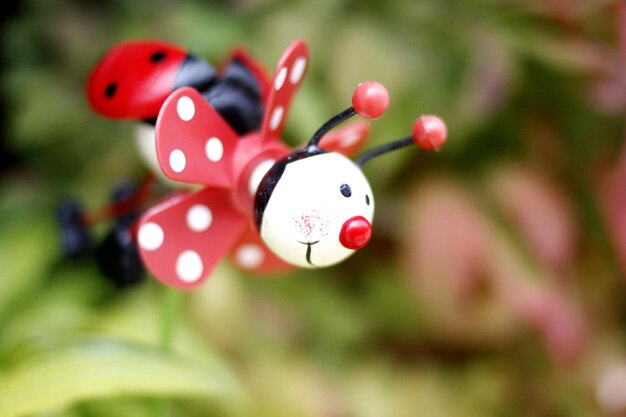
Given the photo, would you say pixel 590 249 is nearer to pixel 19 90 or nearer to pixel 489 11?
pixel 489 11

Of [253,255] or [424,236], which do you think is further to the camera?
[424,236]

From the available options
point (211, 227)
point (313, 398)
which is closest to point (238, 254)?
point (211, 227)

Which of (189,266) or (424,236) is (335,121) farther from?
(424,236)

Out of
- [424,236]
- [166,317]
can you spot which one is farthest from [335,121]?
[424,236]

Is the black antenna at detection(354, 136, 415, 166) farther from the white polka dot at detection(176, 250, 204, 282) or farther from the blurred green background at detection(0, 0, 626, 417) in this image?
the blurred green background at detection(0, 0, 626, 417)

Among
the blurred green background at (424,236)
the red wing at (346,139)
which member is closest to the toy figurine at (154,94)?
the red wing at (346,139)

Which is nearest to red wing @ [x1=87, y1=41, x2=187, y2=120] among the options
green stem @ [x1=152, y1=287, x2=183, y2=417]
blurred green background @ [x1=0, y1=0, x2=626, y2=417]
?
green stem @ [x1=152, y1=287, x2=183, y2=417]

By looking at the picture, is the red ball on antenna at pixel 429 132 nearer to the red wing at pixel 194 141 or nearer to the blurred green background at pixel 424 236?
the red wing at pixel 194 141
